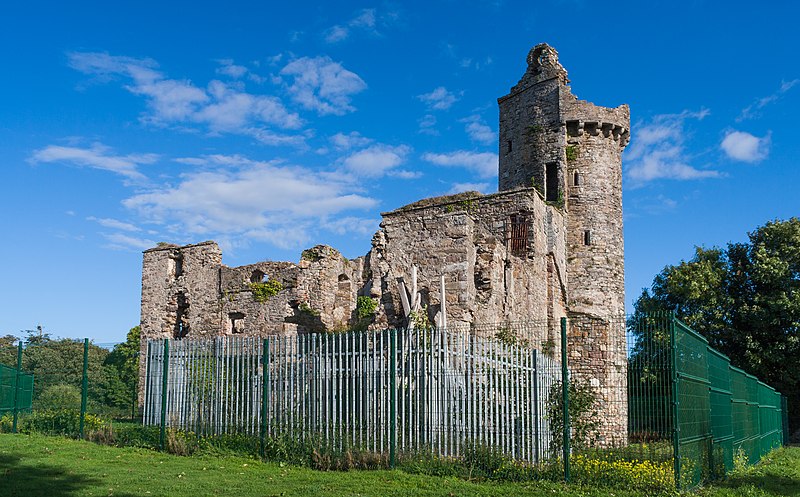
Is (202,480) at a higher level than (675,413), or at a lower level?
lower

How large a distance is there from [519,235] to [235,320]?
1063cm

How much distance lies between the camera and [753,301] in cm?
3098

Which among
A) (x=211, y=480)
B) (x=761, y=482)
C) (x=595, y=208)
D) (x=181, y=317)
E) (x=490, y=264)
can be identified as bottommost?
(x=761, y=482)

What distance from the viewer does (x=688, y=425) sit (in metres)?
10.3

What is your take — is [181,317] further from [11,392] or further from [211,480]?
[211,480]

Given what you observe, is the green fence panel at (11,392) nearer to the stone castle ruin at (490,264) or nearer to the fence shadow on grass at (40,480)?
the fence shadow on grass at (40,480)

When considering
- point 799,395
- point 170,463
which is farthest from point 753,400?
point 799,395

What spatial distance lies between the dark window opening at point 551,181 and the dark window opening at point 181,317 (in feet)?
47.7

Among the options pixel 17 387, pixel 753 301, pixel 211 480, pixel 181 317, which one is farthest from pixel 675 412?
pixel 753 301

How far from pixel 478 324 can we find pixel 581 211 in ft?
36.9

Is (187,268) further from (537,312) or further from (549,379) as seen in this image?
(549,379)

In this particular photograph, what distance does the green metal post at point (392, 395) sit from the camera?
38.1ft

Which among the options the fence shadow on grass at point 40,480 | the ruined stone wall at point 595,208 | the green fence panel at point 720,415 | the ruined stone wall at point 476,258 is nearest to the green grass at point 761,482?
the green fence panel at point 720,415

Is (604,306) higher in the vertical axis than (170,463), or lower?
higher
